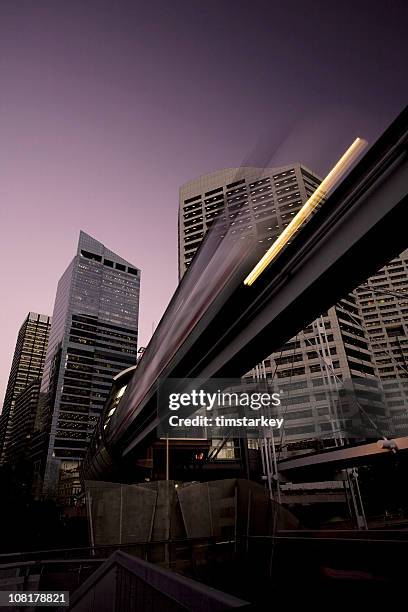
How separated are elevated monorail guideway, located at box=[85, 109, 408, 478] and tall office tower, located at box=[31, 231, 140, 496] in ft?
408

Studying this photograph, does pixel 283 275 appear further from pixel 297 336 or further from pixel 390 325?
pixel 390 325

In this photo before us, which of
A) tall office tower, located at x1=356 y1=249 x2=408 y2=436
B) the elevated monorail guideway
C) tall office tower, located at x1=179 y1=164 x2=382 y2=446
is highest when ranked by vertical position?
tall office tower, located at x1=356 y1=249 x2=408 y2=436

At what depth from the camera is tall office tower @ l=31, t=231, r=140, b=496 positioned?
134 m

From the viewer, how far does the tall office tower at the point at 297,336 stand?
5.02 m

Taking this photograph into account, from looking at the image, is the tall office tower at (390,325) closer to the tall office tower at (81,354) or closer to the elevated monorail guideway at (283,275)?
the tall office tower at (81,354)

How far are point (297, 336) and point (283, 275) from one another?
64612 millimetres

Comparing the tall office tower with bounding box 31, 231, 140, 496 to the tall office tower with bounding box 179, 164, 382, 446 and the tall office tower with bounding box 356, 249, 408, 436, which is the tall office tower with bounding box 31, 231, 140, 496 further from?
the tall office tower with bounding box 356, 249, 408, 436

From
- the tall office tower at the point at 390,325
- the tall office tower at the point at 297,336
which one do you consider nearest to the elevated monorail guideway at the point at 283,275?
the tall office tower at the point at 297,336

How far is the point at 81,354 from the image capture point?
157 m

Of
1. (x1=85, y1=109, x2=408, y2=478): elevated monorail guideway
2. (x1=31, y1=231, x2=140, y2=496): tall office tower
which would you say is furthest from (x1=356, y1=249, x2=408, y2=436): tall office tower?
(x1=85, y1=109, x2=408, y2=478): elevated monorail guideway

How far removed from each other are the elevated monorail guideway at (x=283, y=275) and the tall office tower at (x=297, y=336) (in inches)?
15.3

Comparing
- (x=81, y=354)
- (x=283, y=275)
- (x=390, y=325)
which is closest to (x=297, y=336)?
(x=283, y=275)

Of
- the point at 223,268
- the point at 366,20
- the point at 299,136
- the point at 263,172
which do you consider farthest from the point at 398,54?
the point at 223,268

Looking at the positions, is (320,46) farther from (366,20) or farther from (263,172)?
(263,172)
